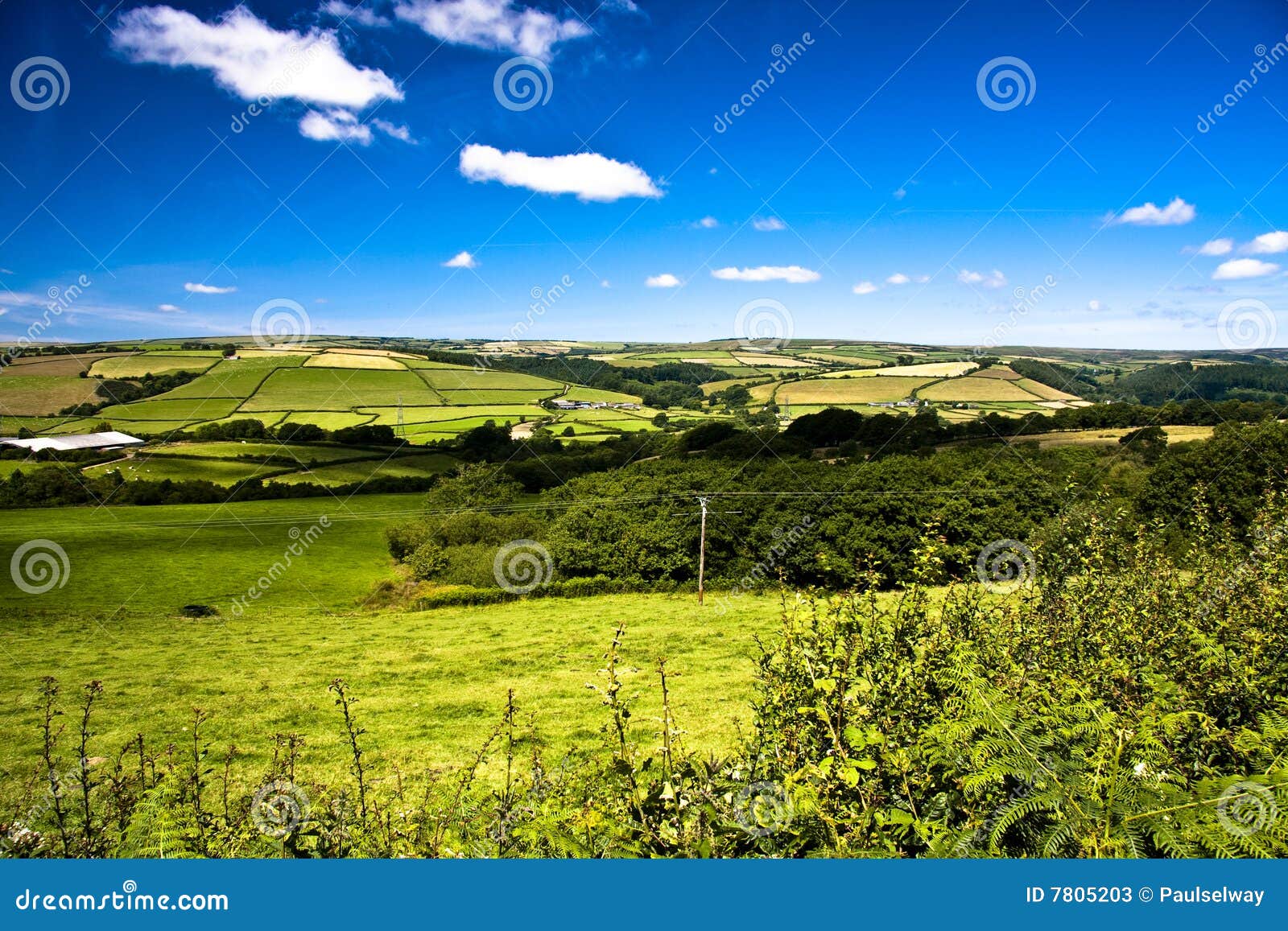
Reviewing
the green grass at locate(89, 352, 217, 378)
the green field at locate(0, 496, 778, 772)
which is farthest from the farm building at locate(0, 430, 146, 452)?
the green field at locate(0, 496, 778, 772)

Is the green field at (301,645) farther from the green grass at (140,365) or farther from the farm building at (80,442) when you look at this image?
the green grass at (140,365)

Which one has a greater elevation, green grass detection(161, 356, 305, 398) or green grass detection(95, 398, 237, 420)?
green grass detection(161, 356, 305, 398)

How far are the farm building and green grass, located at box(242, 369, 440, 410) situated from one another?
5164 mm

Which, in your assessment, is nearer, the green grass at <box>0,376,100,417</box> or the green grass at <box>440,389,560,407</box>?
the green grass at <box>0,376,100,417</box>

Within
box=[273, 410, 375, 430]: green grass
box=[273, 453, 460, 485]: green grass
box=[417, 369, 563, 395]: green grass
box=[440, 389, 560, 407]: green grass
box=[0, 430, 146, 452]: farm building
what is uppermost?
box=[417, 369, 563, 395]: green grass

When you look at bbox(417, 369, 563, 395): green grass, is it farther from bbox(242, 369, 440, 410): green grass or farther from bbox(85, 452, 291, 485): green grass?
bbox(85, 452, 291, 485): green grass

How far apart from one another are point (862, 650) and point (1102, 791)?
940mm

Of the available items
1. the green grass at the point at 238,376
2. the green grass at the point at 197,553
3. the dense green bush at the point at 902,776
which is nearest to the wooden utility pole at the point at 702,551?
the green grass at the point at 197,553

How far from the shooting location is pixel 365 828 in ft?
8.95

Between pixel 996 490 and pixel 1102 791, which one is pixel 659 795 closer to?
pixel 1102 791

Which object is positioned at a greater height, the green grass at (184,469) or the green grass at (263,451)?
the green grass at (263,451)

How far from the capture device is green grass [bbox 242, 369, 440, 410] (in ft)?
57.6

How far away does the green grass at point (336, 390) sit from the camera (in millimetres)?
17562

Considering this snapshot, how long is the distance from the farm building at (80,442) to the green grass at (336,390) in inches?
203
